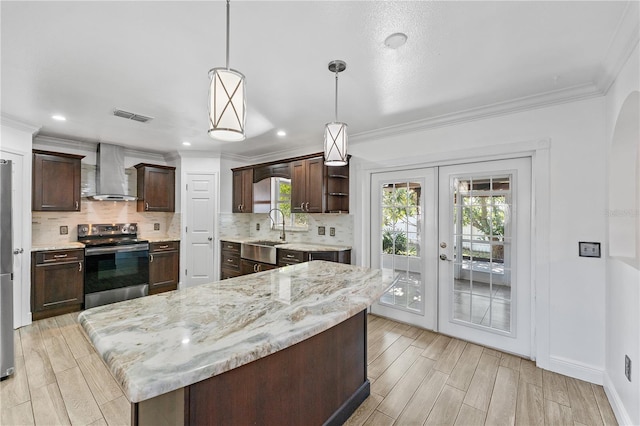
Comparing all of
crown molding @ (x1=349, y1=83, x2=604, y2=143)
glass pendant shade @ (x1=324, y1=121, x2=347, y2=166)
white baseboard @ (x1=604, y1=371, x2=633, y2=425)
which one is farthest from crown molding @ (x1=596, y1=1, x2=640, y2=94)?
white baseboard @ (x1=604, y1=371, x2=633, y2=425)

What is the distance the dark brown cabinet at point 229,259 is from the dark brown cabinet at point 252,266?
0.12 metres

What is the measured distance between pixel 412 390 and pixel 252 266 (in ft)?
9.91

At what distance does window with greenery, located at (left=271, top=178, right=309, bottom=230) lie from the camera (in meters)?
5.05

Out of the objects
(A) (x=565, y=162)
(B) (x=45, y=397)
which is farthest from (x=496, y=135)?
(B) (x=45, y=397)

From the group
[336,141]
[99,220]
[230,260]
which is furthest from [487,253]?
[99,220]

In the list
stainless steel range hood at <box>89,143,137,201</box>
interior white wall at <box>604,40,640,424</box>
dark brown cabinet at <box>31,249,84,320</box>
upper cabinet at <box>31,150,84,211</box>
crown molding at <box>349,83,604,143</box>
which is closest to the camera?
interior white wall at <box>604,40,640,424</box>

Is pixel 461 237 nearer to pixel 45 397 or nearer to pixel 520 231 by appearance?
pixel 520 231

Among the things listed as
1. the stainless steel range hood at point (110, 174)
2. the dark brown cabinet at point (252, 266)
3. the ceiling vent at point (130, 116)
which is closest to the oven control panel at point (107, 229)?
the stainless steel range hood at point (110, 174)

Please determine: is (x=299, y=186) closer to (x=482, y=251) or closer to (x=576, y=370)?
(x=482, y=251)

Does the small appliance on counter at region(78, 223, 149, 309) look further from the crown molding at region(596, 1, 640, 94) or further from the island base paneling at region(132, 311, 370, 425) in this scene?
the crown molding at region(596, 1, 640, 94)

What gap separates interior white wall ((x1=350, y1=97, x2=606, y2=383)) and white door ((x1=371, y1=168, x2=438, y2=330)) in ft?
3.39

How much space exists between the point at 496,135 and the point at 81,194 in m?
5.82

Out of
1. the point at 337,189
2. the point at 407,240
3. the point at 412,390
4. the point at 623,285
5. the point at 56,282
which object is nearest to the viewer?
the point at 623,285

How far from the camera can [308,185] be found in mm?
4168
